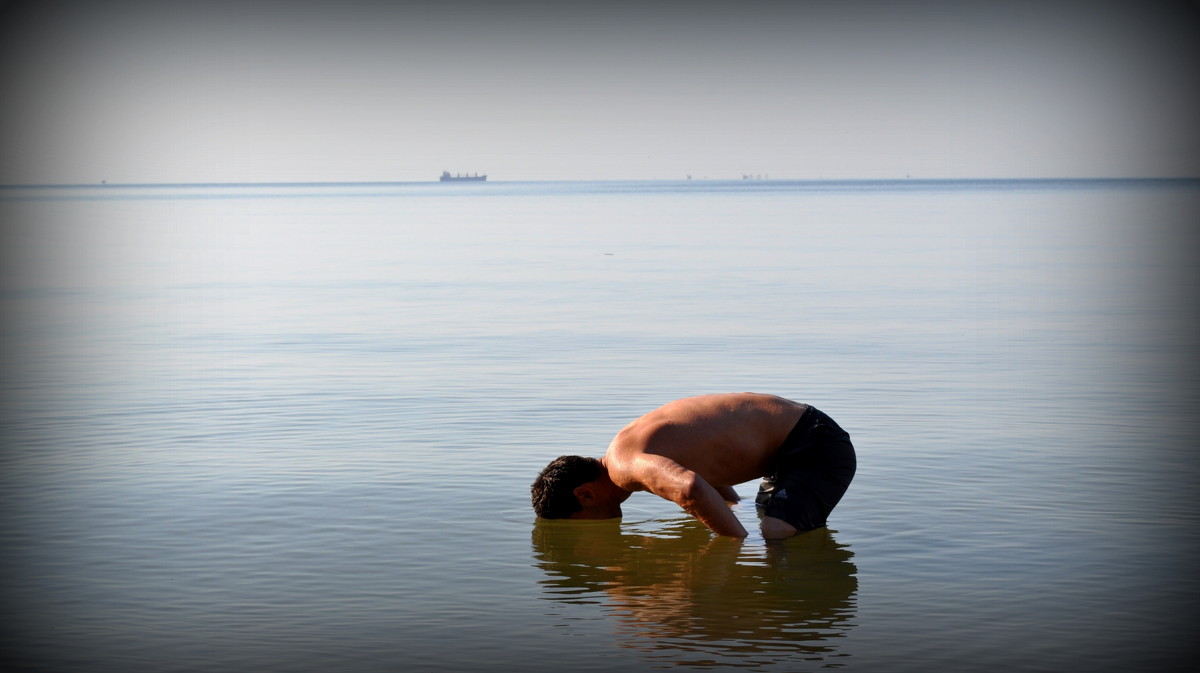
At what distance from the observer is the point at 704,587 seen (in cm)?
852

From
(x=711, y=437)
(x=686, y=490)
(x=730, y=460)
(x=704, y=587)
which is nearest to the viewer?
(x=704, y=587)

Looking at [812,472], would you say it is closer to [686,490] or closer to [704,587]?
[686,490]

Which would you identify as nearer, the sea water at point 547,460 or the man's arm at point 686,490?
the sea water at point 547,460

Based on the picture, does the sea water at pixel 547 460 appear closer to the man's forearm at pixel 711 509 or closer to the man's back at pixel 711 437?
the man's forearm at pixel 711 509

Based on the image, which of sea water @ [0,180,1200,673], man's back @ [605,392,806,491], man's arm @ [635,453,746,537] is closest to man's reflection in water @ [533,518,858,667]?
sea water @ [0,180,1200,673]

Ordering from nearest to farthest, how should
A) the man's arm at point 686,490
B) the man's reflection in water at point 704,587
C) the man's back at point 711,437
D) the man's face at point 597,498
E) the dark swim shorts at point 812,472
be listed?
the man's reflection in water at point 704,587 < the man's arm at point 686,490 < the man's back at point 711,437 < the dark swim shorts at point 812,472 < the man's face at point 597,498

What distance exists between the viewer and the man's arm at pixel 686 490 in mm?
8844

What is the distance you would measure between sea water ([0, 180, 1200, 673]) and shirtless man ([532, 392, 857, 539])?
240mm

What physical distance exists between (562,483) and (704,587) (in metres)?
1.58

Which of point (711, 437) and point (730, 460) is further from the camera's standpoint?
point (730, 460)

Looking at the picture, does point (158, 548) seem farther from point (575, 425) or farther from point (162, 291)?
point (162, 291)

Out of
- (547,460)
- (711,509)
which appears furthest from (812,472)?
(547,460)

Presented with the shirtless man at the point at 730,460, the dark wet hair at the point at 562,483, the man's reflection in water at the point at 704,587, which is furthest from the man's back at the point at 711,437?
the man's reflection in water at the point at 704,587

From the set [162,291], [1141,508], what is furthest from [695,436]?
[162,291]
